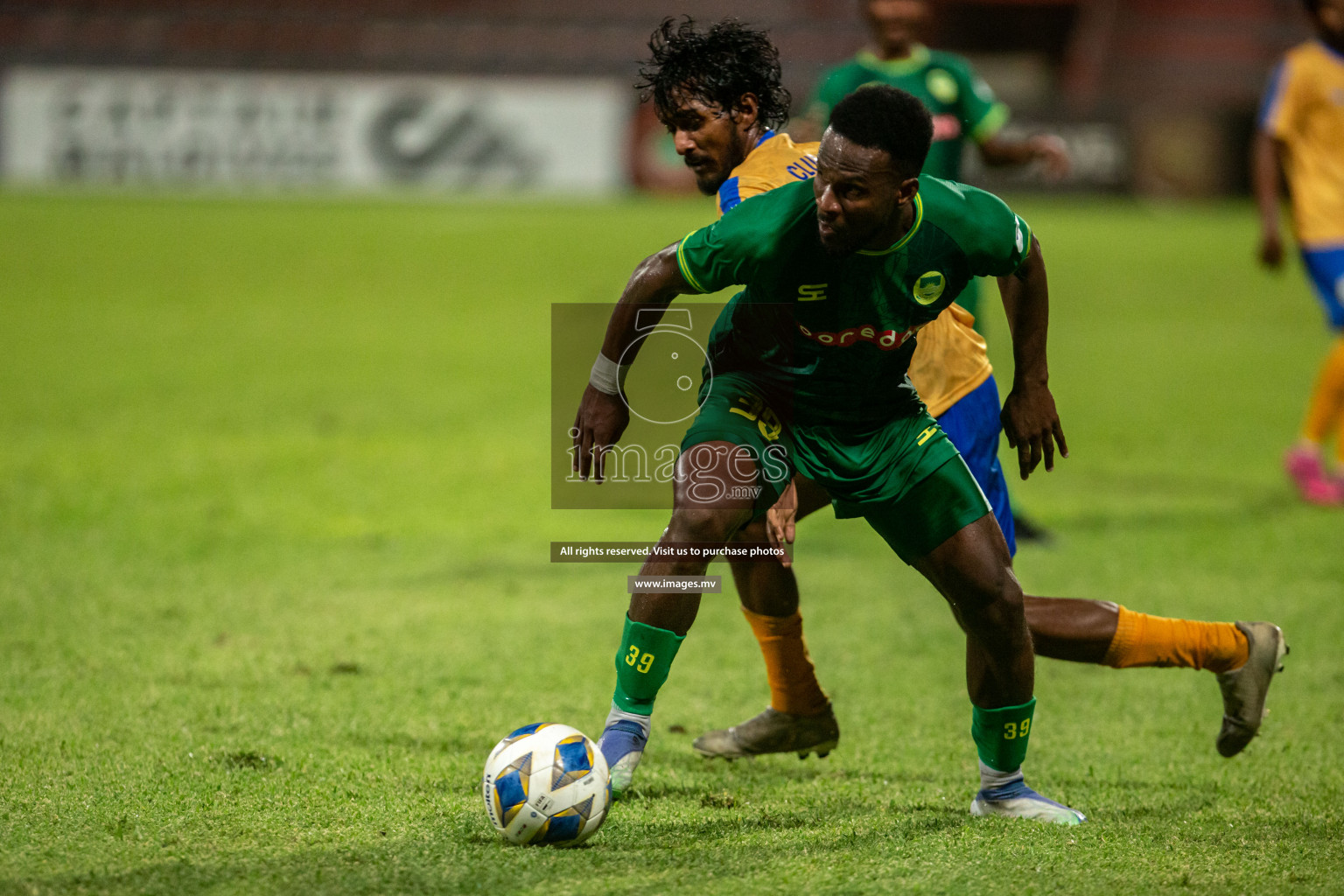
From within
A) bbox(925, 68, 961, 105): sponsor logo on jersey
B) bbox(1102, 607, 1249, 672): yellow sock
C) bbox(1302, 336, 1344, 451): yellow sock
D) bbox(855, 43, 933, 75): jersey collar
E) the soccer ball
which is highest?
bbox(855, 43, 933, 75): jersey collar

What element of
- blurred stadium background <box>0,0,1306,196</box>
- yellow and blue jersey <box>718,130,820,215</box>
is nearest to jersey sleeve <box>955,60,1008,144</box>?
yellow and blue jersey <box>718,130,820,215</box>

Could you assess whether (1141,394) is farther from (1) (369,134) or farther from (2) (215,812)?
(1) (369,134)

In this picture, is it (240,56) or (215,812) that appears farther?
(240,56)

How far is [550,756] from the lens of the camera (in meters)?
3.36

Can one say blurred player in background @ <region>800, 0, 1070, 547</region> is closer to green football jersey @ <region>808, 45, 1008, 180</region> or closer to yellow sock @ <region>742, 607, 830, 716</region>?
green football jersey @ <region>808, 45, 1008, 180</region>

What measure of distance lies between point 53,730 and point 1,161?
1032 inches

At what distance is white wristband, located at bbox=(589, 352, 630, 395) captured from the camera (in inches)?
137

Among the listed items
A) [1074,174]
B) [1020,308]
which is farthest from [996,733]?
[1074,174]

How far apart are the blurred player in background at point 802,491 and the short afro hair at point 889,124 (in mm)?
622

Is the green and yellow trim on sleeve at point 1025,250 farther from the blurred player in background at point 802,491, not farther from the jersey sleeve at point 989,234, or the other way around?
the blurred player in background at point 802,491

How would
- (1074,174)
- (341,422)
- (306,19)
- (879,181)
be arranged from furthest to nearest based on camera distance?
1. (306,19)
2. (1074,174)
3. (341,422)
4. (879,181)

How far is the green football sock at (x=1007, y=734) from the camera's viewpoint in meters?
3.64

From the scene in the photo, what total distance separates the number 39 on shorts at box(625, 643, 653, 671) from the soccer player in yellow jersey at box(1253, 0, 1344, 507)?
512 cm

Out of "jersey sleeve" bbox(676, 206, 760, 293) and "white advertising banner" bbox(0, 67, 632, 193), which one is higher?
"jersey sleeve" bbox(676, 206, 760, 293)
